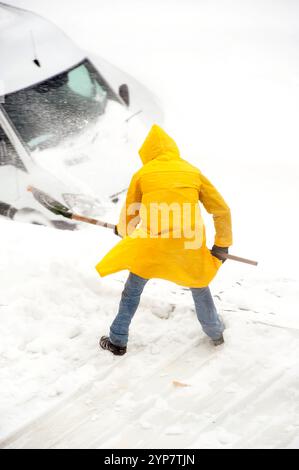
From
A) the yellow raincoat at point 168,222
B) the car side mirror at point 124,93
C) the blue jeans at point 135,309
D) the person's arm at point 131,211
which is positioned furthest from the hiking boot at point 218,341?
the car side mirror at point 124,93

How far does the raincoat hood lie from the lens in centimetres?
284

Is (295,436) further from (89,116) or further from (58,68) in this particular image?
(58,68)

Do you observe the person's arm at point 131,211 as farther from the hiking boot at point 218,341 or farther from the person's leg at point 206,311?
the hiking boot at point 218,341

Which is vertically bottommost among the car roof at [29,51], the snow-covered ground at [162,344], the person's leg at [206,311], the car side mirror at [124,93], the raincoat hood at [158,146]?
the snow-covered ground at [162,344]

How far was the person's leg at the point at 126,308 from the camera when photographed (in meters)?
2.91

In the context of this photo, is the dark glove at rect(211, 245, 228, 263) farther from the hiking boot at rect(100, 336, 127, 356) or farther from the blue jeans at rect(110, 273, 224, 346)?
the hiking boot at rect(100, 336, 127, 356)

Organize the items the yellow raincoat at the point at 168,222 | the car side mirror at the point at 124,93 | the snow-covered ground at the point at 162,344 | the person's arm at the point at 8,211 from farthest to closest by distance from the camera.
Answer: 1. the car side mirror at the point at 124,93
2. the person's arm at the point at 8,211
3. the yellow raincoat at the point at 168,222
4. the snow-covered ground at the point at 162,344

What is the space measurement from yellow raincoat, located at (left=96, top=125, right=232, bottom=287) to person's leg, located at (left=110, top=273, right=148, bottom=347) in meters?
0.11

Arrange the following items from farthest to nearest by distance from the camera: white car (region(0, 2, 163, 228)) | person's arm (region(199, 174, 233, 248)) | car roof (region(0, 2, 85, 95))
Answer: car roof (region(0, 2, 85, 95)), white car (region(0, 2, 163, 228)), person's arm (region(199, 174, 233, 248))

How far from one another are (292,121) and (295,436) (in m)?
5.73

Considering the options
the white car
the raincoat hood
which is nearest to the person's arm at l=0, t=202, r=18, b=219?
the white car

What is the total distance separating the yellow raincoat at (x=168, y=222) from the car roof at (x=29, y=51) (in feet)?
10.1
